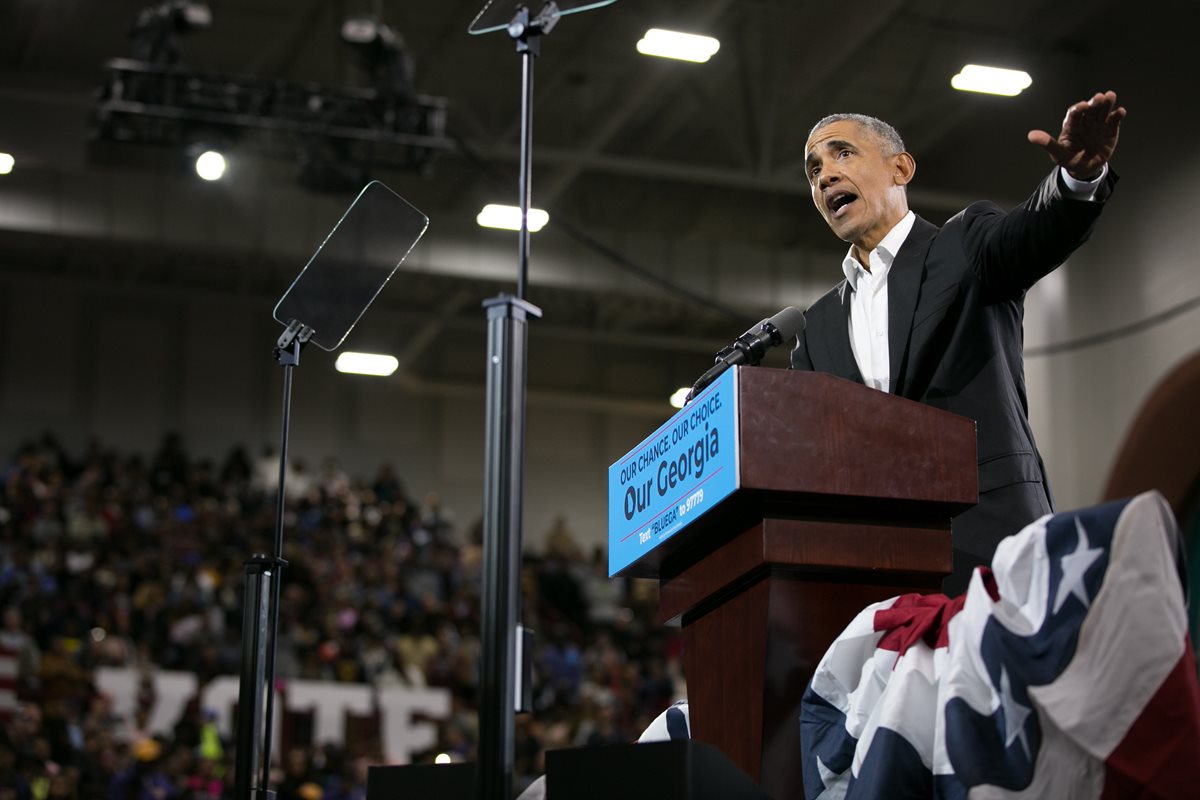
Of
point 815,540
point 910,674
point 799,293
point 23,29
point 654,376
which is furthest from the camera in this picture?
point 654,376

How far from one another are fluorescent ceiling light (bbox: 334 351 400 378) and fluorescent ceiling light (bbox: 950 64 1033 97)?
24.5 ft

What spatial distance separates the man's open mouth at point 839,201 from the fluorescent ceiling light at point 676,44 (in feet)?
19.2

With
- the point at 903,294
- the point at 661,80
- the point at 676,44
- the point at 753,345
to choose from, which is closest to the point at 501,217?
the point at 676,44

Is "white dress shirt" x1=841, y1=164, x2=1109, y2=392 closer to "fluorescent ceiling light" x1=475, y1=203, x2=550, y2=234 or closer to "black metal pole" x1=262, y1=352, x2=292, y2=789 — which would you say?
"fluorescent ceiling light" x1=475, y1=203, x2=550, y2=234

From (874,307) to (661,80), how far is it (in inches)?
383

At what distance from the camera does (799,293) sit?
13.5 metres

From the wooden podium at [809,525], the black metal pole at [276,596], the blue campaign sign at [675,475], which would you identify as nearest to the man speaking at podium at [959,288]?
the wooden podium at [809,525]

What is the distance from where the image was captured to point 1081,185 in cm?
216

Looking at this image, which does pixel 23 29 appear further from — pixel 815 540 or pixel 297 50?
pixel 815 540

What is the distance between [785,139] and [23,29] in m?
6.46

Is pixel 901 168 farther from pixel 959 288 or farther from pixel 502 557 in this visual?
pixel 502 557

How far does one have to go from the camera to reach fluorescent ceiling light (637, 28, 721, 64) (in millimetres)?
8289

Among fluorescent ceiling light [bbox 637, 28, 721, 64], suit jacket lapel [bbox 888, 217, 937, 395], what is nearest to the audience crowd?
fluorescent ceiling light [bbox 637, 28, 721, 64]

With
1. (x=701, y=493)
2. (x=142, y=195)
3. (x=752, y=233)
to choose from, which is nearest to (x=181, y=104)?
(x=142, y=195)
